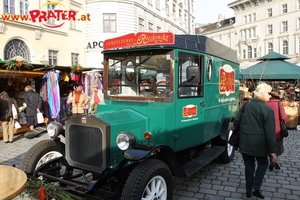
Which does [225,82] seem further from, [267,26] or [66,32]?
[267,26]

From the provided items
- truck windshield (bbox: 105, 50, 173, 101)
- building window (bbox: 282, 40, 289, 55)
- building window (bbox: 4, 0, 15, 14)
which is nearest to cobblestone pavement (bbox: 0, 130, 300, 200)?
truck windshield (bbox: 105, 50, 173, 101)

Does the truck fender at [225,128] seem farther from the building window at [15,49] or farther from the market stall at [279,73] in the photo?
the building window at [15,49]

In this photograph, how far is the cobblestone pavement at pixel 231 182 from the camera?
417 cm

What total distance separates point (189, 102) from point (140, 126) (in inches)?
38.9

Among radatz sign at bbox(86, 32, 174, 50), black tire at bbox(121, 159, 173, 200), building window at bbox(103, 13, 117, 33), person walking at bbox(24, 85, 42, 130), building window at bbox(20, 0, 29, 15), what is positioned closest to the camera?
black tire at bbox(121, 159, 173, 200)

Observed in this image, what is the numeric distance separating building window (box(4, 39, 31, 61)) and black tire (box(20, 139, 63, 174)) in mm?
13597

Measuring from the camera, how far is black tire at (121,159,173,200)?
2.84m

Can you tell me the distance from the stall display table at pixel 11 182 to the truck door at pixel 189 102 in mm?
2360

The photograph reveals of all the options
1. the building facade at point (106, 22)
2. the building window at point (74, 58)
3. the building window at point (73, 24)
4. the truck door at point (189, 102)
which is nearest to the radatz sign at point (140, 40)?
the truck door at point (189, 102)

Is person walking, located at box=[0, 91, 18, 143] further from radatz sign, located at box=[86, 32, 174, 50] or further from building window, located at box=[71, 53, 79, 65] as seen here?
building window, located at box=[71, 53, 79, 65]

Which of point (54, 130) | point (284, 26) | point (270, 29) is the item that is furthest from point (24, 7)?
point (270, 29)

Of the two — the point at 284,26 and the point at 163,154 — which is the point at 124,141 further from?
the point at 284,26

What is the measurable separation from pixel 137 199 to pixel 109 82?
222 cm

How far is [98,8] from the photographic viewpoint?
2181 cm
